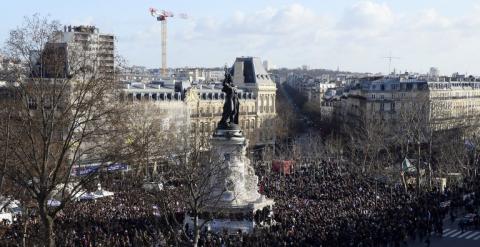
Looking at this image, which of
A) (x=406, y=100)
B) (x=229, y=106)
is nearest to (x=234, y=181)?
(x=229, y=106)

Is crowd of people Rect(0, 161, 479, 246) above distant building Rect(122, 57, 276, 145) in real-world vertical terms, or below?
below

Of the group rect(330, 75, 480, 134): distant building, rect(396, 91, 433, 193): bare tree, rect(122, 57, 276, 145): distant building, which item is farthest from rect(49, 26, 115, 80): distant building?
rect(330, 75, 480, 134): distant building

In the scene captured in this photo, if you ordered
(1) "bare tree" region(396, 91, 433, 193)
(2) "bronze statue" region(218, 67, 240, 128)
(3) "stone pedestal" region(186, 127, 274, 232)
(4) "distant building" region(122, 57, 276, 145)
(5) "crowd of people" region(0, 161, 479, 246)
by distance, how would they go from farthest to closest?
(4) "distant building" region(122, 57, 276, 145) → (1) "bare tree" region(396, 91, 433, 193) → (2) "bronze statue" region(218, 67, 240, 128) → (3) "stone pedestal" region(186, 127, 274, 232) → (5) "crowd of people" region(0, 161, 479, 246)

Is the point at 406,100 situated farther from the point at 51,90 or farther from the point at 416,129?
the point at 51,90

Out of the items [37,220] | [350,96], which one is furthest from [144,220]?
[350,96]

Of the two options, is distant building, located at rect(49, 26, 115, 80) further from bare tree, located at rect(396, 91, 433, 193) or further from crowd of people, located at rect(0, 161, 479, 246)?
bare tree, located at rect(396, 91, 433, 193)

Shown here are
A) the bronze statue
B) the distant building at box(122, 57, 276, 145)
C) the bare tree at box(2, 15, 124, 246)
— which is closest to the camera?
the bare tree at box(2, 15, 124, 246)

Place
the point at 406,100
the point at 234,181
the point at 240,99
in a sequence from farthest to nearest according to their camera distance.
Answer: the point at 240,99
the point at 406,100
the point at 234,181
